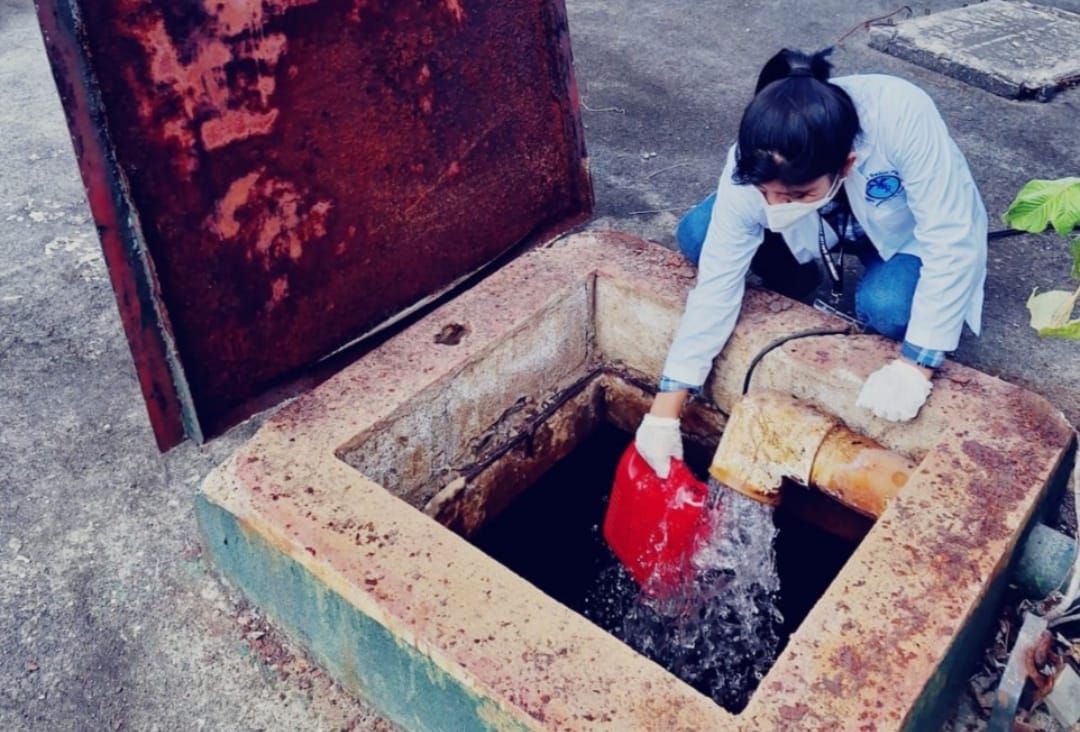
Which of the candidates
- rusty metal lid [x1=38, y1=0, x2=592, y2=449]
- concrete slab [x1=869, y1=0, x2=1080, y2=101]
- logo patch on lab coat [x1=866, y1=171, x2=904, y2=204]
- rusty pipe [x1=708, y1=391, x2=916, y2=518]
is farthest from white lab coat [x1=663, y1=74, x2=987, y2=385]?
concrete slab [x1=869, y1=0, x2=1080, y2=101]

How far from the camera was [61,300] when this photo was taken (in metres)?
3.61

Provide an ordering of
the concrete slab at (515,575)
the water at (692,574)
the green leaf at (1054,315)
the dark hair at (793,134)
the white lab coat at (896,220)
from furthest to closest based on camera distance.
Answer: the water at (692,574) → the white lab coat at (896,220) → the dark hair at (793,134) → the green leaf at (1054,315) → the concrete slab at (515,575)

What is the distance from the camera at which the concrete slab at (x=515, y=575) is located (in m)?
1.79

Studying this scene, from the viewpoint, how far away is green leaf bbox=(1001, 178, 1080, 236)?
1.85 metres

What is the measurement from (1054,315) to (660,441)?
982mm

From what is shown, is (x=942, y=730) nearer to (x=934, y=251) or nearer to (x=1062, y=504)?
(x=1062, y=504)

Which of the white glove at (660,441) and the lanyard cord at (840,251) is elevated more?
the lanyard cord at (840,251)

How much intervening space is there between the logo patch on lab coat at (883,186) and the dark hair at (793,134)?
27 cm

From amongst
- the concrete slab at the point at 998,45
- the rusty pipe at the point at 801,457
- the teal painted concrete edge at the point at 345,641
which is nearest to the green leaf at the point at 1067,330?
the rusty pipe at the point at 801,457

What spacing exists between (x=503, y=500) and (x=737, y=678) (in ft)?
2.66

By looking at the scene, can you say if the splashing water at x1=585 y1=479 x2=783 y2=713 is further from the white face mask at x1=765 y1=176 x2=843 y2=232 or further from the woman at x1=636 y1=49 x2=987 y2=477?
the white face mask at x1=765 y1=176 x2=843 y2=232

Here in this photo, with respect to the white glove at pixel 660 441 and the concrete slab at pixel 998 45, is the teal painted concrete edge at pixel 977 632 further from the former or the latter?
the concrete slab at pixel 998 45

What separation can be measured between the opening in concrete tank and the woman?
418 millimetres

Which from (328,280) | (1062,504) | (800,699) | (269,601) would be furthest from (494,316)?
(1062,504)
